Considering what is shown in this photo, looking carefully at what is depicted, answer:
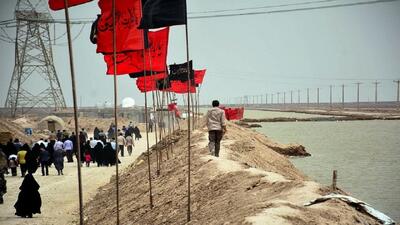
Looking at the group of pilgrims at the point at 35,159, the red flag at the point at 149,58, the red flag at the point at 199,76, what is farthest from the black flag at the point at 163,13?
the red flag at the point at 199,76

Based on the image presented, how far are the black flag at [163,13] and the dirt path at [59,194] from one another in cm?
556

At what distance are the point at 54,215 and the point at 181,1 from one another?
6931mm

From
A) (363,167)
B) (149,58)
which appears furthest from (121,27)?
(363,167)

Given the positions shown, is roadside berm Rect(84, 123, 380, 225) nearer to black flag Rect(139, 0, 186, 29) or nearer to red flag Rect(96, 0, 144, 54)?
black flag Rect(139, 0, 186, 29)

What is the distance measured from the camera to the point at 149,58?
1196 centimetres

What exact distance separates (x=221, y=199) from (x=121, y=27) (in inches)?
157

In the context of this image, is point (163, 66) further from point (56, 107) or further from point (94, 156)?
point (56, 107)

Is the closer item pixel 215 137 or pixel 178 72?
pixel 215 137

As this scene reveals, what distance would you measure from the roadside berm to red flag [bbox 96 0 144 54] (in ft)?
10.5

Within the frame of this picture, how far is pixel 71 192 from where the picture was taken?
15.0 m

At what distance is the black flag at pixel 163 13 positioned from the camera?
7988mm

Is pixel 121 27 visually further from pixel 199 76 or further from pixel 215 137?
pixel 199 76

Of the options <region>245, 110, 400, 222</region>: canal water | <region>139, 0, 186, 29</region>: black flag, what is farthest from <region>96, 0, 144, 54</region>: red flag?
<region>245, 110, 400, 222</region>: canal water

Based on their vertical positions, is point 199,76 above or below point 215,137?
above
